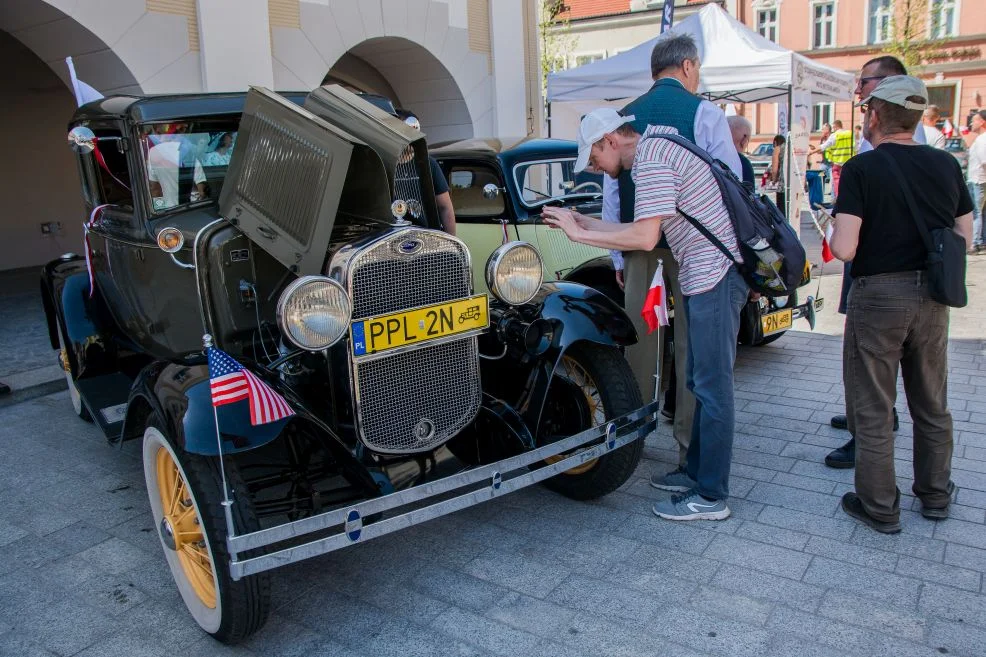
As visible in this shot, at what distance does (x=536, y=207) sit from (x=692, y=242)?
8.11 ft

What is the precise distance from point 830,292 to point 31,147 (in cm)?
1028

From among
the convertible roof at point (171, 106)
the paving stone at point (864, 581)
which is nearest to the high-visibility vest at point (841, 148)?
the paving stone at point (864, 581)

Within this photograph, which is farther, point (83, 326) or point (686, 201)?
point (83, 326)

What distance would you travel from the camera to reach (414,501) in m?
2.58

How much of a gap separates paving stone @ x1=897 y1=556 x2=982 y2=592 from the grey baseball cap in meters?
1.70

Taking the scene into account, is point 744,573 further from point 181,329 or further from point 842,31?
point 842,31

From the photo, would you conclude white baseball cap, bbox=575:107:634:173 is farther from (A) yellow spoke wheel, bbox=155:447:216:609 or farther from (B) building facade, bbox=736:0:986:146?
(B) building facade, bbox=736:0:986:146

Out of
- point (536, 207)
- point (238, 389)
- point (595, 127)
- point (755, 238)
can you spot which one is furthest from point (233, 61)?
point (755, 238)

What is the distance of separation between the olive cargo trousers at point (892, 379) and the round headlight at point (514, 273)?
1294 millimetres

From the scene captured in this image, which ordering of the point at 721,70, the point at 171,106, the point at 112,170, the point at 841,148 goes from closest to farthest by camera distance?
the point at 171,106 < the point at 112,170 < the point at 721,70 < the point at 841,148

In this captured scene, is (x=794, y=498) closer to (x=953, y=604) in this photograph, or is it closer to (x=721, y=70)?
(x=953, y=604)

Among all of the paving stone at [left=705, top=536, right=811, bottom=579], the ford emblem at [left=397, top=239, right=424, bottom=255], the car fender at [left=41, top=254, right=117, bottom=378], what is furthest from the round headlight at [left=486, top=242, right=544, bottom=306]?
the car fender at [left=41, top=254, right=117, bottom=378]

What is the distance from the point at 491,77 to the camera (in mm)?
10883

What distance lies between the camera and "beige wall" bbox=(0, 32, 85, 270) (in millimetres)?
9859
